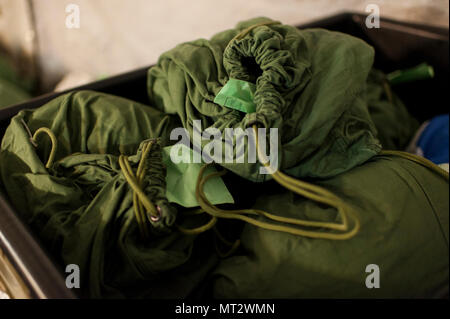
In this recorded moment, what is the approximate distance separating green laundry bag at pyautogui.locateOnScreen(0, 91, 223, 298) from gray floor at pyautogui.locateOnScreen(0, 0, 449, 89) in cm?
82

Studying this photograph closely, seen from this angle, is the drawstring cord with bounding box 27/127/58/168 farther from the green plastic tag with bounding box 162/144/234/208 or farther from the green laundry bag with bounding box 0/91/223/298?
the green plastic tag with bounding box 162/144/234/208

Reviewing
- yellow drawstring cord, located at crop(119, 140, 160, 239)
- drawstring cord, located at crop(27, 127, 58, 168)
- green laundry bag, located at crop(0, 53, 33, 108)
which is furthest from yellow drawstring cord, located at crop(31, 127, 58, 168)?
green laundry bag, located at crop(0, 53, 33, 108)

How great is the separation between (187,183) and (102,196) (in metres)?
0.13

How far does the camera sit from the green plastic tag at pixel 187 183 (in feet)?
1.80

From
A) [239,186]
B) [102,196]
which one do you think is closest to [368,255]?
[239,186]

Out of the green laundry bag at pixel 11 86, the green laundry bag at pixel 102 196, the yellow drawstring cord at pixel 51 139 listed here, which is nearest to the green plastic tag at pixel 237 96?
the green laundry bag at pixel 102 196

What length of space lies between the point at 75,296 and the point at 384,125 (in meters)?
0.72

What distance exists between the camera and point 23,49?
2092 mm

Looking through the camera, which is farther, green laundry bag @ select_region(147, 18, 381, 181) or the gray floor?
the gray floor

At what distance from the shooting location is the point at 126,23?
1.72 meters

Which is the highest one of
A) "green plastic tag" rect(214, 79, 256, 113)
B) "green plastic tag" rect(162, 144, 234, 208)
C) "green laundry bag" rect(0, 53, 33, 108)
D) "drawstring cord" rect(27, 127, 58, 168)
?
"green plastic tag" rect(214, 79, 256, 113)

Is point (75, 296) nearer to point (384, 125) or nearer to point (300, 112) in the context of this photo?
point (300, 112)

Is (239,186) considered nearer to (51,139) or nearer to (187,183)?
(187,183)

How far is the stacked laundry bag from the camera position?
1.57 ft
